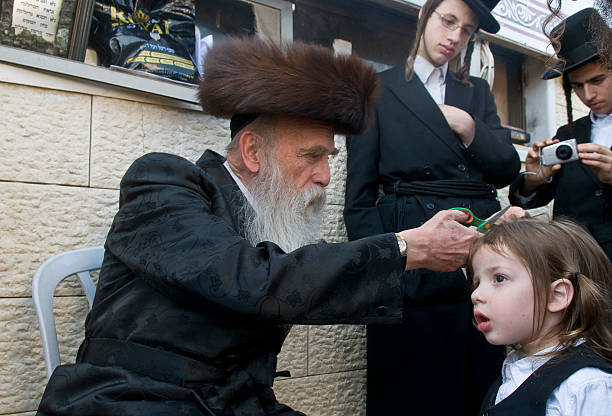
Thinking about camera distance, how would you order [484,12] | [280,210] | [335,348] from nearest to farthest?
[280,210] → [484,12] → [335,348]

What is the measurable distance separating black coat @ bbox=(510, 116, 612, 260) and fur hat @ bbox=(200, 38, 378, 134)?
137 cm

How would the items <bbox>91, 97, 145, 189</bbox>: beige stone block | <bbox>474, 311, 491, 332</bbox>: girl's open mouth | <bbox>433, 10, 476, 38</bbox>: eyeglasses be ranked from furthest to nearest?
<bbox>433, 10, 476, 38</bbox>: eyeglasses < <bbox>91, 97, 145, 189</bbox>: beige stone block < <bbox>474, 311, 491, 332</bbox>: girl's open mouth

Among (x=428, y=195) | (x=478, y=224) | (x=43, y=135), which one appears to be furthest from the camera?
(x=428, y=195)

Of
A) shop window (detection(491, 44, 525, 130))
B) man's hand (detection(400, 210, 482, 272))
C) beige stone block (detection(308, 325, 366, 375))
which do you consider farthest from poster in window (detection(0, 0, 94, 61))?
shop window (detection(491, 44, 525, 130))

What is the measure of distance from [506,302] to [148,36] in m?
2.10

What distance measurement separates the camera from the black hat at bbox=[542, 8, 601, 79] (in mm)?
3238

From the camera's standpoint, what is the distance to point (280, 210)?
235 cm

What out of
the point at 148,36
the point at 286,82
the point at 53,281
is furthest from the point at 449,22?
the point at 53,281

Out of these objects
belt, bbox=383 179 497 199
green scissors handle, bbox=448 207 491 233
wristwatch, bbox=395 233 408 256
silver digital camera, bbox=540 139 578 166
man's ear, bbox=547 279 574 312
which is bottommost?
man's ear, bbox=547 279 574 312

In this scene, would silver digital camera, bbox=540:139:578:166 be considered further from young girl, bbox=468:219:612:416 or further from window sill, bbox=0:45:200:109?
window sill, bbox=0:45:200:109

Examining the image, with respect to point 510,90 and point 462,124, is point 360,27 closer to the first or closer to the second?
point 462,124

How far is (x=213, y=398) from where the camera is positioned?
1.85 metres

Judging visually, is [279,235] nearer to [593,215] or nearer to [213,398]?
[213,398]

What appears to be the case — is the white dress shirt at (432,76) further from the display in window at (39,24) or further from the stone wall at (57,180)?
the display in window at (39,24)
